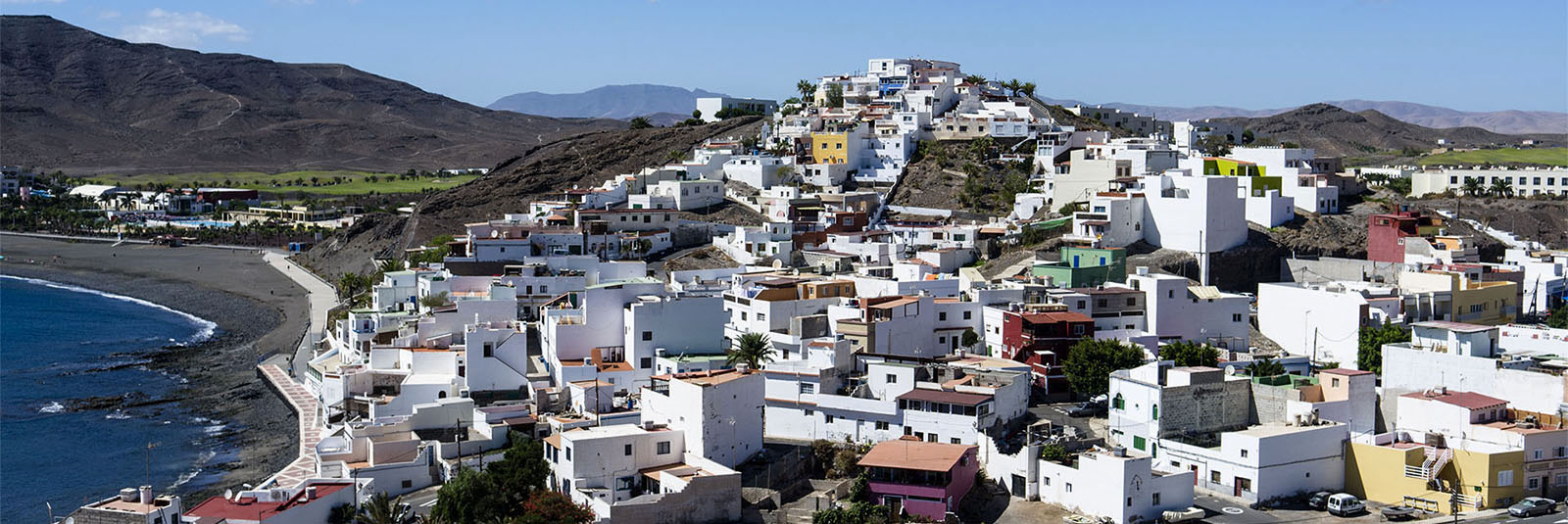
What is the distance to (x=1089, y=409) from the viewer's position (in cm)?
2519

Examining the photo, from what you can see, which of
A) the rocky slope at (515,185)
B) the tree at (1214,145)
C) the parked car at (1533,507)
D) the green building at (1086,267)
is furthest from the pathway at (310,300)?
the tree at (1214,145)

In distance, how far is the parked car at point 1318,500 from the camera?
21062 millimetres

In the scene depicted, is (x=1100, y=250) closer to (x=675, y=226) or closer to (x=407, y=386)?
(x=675, y=226)

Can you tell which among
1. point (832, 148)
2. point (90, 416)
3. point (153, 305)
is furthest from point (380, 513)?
point (153, 305)

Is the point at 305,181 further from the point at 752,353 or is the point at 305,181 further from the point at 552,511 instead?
the point at 552,511

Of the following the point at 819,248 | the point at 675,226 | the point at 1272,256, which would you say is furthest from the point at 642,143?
the point at 1272,256

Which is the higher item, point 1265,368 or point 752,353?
point 752,353

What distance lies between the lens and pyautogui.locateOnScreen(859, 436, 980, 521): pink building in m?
20.6

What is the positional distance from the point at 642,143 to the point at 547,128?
123 m

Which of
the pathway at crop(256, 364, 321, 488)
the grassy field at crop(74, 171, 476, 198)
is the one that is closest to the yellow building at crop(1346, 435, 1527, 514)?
the pathway at crop(256, 364, 321, 488)

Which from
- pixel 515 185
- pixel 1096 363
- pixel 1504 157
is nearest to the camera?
pixel 1096 363

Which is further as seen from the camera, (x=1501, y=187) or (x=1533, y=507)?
(x=1501, y=187)

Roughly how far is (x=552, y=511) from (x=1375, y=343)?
17415 mm

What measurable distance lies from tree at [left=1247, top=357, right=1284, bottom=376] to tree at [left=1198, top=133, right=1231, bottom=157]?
21.7m
